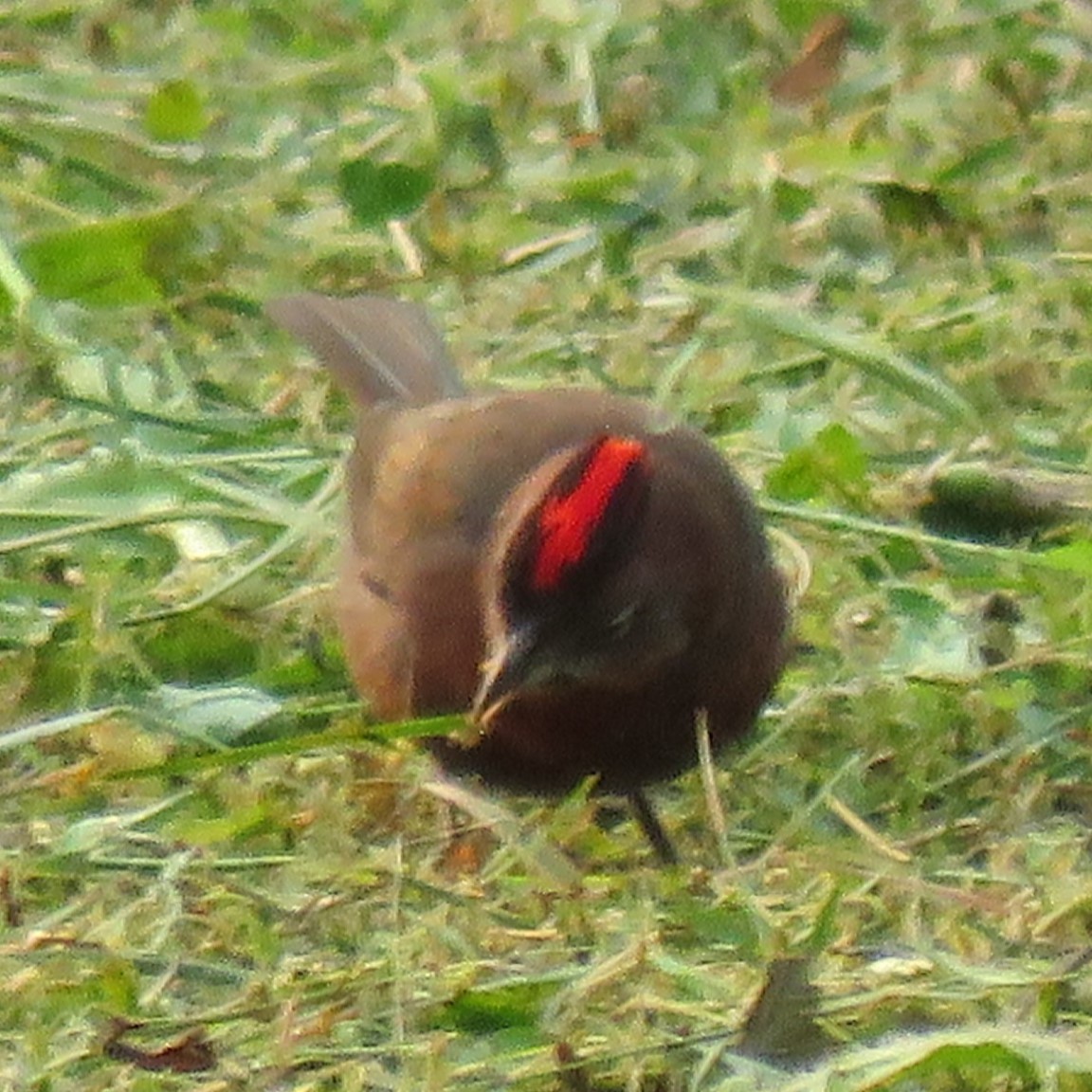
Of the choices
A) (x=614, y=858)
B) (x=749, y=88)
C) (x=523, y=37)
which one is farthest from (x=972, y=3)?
(x=614, y=858)

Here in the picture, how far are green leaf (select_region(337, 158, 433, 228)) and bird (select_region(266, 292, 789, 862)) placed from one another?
1192mm

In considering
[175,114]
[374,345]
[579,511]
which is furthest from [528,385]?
[579,511]

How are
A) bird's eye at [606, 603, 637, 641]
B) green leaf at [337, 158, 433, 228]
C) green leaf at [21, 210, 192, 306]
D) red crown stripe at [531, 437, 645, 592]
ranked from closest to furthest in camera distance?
red crown stripe at [531, 437, 645, 592] < bird's eye at [606, 603, 637, 641] < green leaf at [21, 210, 192, 306] < green leaf at [337, 158, 433, 228]

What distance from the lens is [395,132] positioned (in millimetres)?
5133

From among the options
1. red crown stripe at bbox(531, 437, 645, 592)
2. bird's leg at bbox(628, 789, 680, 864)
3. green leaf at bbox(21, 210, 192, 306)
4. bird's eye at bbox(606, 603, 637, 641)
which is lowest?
bird's leg at bbox(628, 789, 680, 864)

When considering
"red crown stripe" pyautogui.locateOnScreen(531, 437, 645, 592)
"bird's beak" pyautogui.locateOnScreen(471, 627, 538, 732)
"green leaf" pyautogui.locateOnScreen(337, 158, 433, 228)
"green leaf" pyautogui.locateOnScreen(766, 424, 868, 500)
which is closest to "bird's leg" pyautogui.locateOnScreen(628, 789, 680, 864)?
"bird's beak" pyautogui.locateOnScreen(471, 627, 538, 732)

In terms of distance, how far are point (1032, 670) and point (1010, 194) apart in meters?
1.45

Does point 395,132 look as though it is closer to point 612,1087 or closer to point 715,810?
point 715,810

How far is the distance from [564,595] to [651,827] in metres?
0.48

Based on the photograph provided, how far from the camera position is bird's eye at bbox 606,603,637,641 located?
10.3 ft

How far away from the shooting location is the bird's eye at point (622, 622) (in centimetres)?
313

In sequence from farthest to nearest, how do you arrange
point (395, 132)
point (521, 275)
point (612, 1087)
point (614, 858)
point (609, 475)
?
point (395, 132)
point (521, 275)
point (614, 858)
point (609, 475)
point (612, 1087)

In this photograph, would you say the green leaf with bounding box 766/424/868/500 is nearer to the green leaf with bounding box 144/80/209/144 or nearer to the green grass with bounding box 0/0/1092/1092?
the green grass with bounding box 0/0/1092/1092

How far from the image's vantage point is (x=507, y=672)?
308cm
